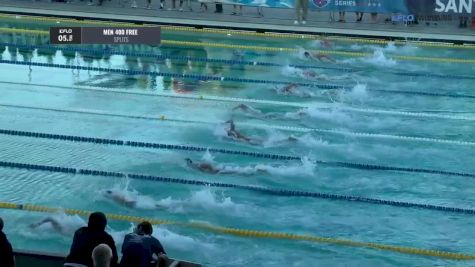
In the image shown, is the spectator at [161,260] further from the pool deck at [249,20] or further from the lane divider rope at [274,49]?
the pool deck at [249,20]

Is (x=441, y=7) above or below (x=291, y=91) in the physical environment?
above

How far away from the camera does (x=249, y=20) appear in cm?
1803

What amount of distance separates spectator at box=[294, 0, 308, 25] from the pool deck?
13 cm

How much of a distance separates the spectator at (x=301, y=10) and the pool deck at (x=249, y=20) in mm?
132

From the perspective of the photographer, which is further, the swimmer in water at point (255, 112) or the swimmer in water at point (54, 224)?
the swimmer in water at point (255, 112)

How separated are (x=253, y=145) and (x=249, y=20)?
822cm

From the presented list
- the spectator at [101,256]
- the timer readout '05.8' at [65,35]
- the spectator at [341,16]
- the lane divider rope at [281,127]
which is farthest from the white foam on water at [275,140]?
the spectator at [341,16]

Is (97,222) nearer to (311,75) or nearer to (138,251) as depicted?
(138,251)

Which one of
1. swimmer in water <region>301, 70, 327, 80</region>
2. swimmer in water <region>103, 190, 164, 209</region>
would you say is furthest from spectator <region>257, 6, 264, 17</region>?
swimmer in water <region>103, 190, 164, 209</region>

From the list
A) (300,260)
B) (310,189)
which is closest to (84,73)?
(310,189)

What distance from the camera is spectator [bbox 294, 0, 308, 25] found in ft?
58.4

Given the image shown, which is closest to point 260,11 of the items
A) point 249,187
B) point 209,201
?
point 249,187

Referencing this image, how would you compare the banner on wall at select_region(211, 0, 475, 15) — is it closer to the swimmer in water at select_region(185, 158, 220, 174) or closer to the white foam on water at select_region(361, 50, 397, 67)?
the white foam on water at select_region(361, 50, 397, 67)

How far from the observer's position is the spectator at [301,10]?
1780cm
